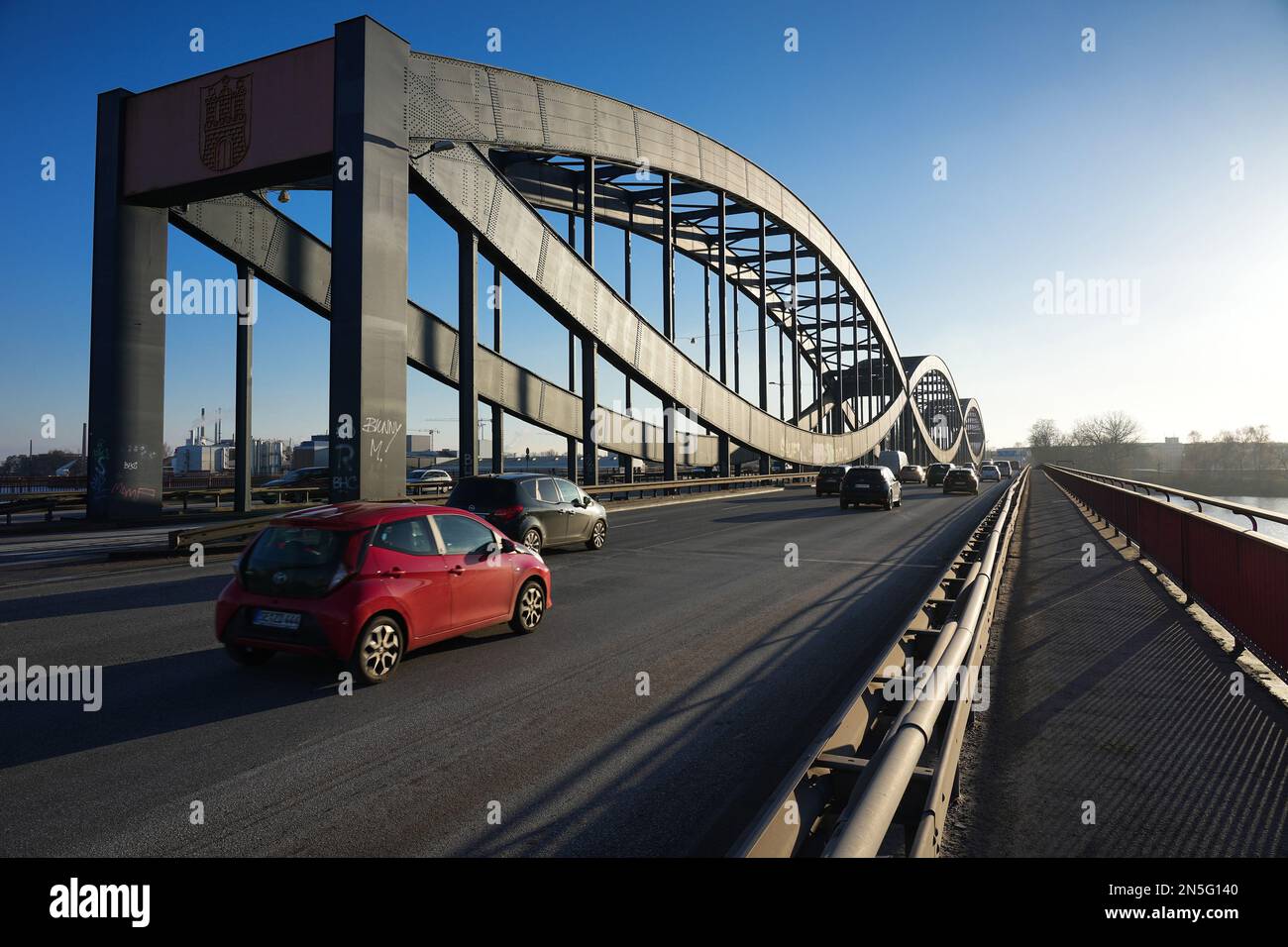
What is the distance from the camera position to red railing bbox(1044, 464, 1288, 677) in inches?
235

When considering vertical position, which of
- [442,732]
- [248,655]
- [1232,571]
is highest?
[1232,571]

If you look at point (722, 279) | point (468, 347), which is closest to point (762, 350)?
point (722, 279)

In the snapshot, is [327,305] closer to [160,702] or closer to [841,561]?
[841,561]

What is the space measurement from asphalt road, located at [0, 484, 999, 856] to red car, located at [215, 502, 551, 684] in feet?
1.09

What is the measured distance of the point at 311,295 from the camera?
26203mm

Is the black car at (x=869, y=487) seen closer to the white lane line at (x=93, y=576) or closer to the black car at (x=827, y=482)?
the black car at (x=827, y=482)

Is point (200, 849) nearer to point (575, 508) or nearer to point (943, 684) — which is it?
point (943, 684)

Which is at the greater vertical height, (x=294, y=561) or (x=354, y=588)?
(x=294, y=561)

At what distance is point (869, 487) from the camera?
28312mm

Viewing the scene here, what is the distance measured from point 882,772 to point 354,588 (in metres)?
4.42

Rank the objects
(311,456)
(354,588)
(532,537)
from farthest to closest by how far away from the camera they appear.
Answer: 1. (311,456)
2. (532,537)
3. (354,588)

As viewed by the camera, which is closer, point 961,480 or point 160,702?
point 160,702

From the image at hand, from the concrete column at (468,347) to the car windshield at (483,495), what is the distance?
10.5 metres

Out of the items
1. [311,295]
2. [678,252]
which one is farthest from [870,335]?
[311,295]
